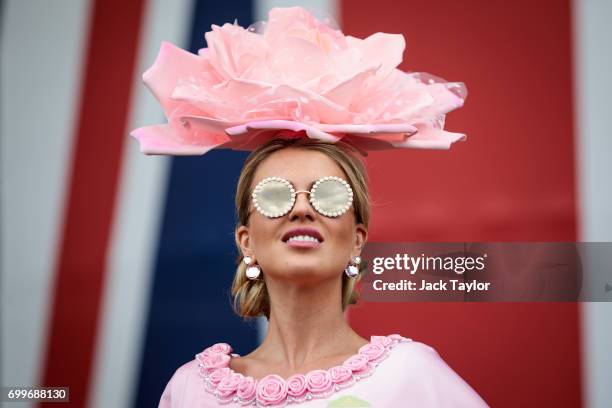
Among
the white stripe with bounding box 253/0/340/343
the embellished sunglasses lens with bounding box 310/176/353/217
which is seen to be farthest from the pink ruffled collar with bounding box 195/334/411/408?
the white stripe with bounding box 253/0/340/343

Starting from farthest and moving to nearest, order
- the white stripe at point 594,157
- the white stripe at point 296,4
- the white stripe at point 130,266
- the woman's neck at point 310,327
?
the white stripe at point 296,4
the white stripe at point 130,266
the white stripe at point 594,157
the woman's neck at point 310,327

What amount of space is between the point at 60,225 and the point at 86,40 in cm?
71

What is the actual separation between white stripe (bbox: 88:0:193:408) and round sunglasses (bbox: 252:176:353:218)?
3.09ft

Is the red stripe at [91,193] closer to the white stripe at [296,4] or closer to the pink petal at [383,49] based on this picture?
the white stripe at [296,4]

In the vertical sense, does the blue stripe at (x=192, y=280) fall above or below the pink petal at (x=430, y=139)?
below

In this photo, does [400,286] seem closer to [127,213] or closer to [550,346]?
[550,346]

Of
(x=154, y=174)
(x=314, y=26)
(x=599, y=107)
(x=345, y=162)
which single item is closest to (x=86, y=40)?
(x=154, y=174)

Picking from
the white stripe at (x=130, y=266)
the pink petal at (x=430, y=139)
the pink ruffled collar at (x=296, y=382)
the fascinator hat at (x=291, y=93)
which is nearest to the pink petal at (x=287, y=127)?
the fascinator hat at (x=291, y=93)

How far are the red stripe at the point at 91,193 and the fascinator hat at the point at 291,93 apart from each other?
31.0 inches

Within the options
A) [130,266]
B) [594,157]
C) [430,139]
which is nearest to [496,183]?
[594,157]

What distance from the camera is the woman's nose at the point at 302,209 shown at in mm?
1975

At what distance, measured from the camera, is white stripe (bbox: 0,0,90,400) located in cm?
282

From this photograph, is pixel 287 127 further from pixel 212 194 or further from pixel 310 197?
pixel 212 194

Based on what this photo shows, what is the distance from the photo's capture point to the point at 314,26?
2137 mm
